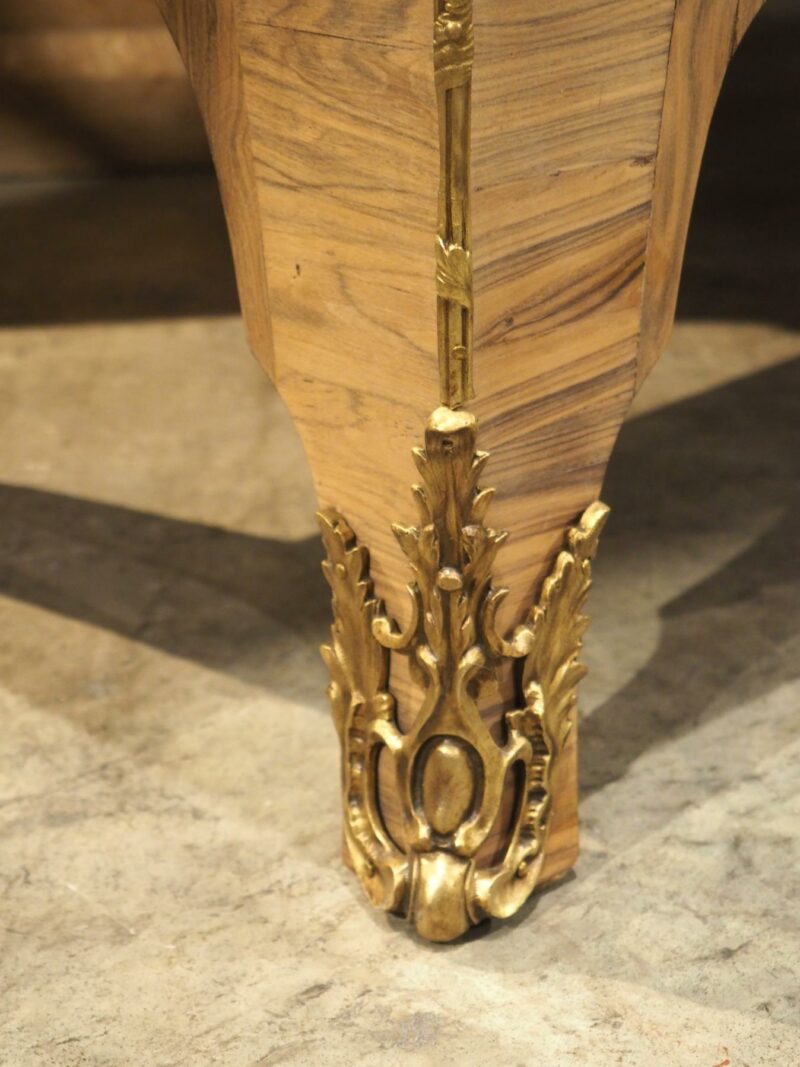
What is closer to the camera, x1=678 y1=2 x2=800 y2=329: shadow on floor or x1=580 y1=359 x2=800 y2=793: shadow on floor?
x1=580 y1=359 x2=800 y2=793: shadow on floor

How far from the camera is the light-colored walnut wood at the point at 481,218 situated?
103cm

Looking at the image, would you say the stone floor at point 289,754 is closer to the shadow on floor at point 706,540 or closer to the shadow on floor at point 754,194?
the shadow on floor at point 706,540

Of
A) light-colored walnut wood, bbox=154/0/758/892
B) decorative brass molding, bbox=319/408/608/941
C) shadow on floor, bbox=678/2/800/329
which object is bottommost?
shadow on floor, bbox=678/2/800/329

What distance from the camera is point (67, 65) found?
3156mm

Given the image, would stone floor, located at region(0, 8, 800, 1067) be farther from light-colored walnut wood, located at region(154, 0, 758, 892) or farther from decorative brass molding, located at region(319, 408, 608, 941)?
light-colored walnut wood, located at region(154, 0, 758, 892)

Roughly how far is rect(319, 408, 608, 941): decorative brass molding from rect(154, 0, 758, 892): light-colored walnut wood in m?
0.02

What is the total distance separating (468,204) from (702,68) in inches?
10.0

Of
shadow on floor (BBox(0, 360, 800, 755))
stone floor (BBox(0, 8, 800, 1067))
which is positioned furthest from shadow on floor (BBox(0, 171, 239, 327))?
shadow on floor (BBox(0, 360, 800, 755))

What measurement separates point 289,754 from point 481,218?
67 centimetres

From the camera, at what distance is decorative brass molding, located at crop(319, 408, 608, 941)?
1.16m

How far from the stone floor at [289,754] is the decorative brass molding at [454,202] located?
486 mm

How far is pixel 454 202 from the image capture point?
1015 mm

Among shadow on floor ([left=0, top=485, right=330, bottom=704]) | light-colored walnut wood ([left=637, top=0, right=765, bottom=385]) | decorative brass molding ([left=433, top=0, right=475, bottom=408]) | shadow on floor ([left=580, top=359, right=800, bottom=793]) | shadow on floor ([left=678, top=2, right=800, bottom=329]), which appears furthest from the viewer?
shadow on floor ([left=678, top=2, right=800, bottom=329])

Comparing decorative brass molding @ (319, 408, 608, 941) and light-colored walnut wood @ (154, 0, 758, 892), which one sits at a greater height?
light-colored walnut wood @ (154, 0, 758, 892)
